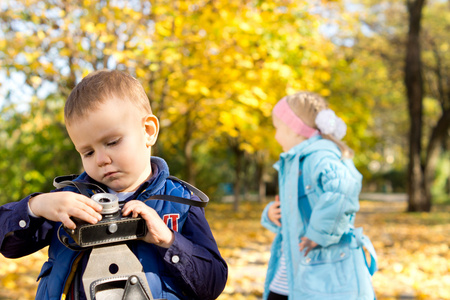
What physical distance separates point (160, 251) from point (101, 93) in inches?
20.0

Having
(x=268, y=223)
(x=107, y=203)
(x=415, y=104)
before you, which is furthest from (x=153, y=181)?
(x=415, y=104)

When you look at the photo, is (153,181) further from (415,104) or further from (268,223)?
(415,104)

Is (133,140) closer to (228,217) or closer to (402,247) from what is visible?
(402,247)

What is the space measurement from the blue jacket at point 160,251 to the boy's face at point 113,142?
77 mm

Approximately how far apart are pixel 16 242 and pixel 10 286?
15.2 feet

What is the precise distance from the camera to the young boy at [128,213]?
139 cm

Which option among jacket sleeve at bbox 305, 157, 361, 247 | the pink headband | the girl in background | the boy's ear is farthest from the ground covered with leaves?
the boy's ear

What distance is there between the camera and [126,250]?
4.36 feet

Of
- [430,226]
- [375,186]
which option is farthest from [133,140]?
[375,186]

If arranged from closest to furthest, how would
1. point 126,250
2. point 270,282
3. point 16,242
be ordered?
1. point 126,250
2. point 16,242
3. point 270,282

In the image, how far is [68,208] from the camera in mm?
1264

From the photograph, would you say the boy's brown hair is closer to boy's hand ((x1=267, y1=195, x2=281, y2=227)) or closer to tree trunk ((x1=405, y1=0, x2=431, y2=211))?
boy's hand ((x1=267, y1=195, x2=281, y2=227))

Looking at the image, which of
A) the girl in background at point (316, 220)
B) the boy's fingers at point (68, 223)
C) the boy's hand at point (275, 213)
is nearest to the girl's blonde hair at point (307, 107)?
the girl in background at point (316, 220)

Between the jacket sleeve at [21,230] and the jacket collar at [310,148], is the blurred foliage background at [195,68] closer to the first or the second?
the jacket collar at [310,148]
